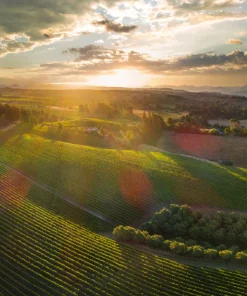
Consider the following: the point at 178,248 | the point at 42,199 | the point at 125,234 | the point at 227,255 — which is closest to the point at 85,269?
the point at 125,234

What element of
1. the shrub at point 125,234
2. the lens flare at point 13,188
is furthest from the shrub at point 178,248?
the lens flare at point 13,188

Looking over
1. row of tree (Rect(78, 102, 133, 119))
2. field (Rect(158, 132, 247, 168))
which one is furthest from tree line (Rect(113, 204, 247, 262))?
row of tree (Rect(78, 102, 133, 119))

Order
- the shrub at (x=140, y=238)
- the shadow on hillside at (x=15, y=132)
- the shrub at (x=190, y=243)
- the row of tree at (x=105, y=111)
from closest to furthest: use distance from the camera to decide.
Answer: the shrub at (x=140, y=238) < the shrub at (x=190, y=243) < the shadow on hillside at (x=15, y=132) < the row of tree at (x=105, y=111)

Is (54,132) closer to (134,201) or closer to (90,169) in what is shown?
(90,169)

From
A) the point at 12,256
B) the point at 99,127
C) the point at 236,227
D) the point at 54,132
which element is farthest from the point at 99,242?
the point at 99,127

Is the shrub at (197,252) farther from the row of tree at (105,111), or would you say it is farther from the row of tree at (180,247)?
the row of tree at (105,111)

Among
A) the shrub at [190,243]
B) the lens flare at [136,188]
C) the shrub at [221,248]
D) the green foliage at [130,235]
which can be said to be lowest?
the shrub at [221,248]

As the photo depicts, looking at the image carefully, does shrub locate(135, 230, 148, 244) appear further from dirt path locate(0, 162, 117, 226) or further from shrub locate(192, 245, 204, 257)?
dirt path locate(0, 162, 117, 226)

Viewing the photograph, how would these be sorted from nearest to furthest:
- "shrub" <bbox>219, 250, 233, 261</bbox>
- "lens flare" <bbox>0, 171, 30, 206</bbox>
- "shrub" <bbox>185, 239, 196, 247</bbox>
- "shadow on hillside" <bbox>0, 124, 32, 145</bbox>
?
"shrub" <bbox>219, 250, 233, 261</bbox>
"shrub" <bbox>185, 239, 196, 247</bbox>
"lens flare" <bbox>0, 171, 30, 206</bbox>
"shadow on hillside" <bbox>0, 124, 32, 145</bbox>
